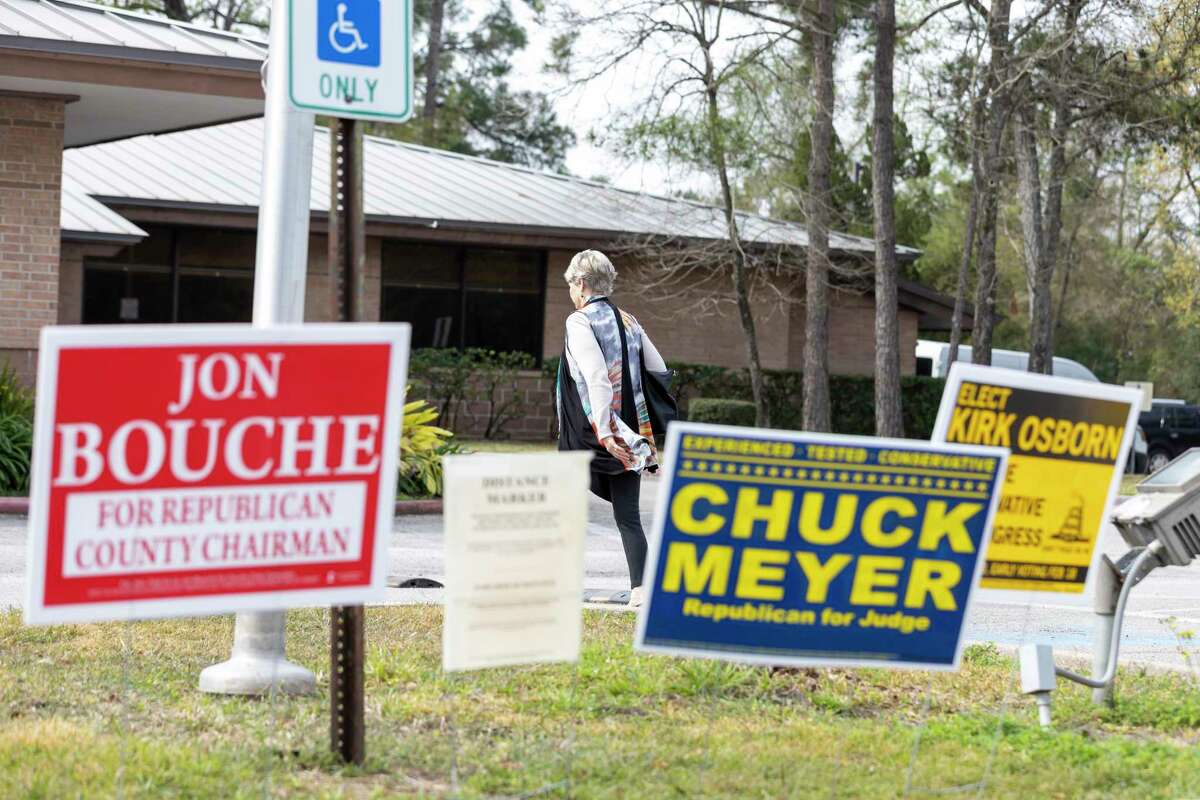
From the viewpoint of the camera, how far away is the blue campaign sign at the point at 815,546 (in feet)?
14.8

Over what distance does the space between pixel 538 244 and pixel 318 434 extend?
22.1 metres

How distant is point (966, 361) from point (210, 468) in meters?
31.1

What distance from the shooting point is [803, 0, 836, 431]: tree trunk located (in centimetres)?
2469

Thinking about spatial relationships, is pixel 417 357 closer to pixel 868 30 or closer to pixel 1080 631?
pixel 868 30

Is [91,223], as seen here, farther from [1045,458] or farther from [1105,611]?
[1045,458]

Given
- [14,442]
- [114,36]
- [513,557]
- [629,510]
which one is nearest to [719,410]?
[114,36]

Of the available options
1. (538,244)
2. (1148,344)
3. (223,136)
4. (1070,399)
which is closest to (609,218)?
(538,244)

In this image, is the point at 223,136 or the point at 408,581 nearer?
the point at 408,581

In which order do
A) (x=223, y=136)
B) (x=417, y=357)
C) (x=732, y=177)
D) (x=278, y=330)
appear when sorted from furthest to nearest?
1. (x=223, y=136)
2. (x=732, y=177)
3. (x=417, y=357)
4. (x=278, y=330)

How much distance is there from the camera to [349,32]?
480cm

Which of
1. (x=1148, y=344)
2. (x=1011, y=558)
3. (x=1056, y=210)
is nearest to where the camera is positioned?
(x=1011, y=558)

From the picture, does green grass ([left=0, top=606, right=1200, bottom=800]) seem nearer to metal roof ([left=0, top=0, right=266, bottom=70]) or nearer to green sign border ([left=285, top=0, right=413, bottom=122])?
green sign border ([left=285, top=0, right=413, bottom=122])

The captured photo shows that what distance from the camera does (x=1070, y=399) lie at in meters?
5.16

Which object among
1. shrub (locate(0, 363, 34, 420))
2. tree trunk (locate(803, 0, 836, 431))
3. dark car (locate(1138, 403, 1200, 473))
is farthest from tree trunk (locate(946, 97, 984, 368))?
shrub (locate(0, 363, 34, 420))
